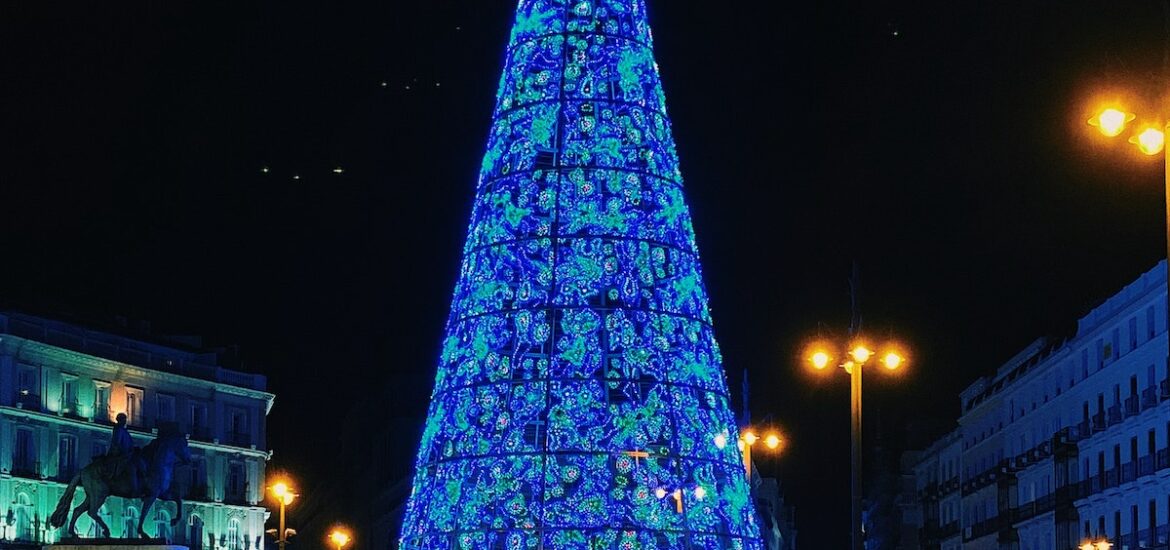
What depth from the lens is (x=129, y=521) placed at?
81.2 metres

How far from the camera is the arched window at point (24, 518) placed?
73.3 metres

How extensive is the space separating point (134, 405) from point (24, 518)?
9888 mm

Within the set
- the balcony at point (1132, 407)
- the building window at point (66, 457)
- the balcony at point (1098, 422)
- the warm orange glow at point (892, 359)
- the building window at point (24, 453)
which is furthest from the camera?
the building window at point (66, 457)

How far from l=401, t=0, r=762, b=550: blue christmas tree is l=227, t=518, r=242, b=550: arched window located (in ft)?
203

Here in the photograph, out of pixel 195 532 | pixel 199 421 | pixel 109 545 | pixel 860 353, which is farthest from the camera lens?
pixel 199 421

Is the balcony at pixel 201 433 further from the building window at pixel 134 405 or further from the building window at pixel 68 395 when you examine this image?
the building window at pixel 68 395

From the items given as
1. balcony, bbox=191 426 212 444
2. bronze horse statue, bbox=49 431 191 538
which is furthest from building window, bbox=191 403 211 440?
bronze horse statue, bbox=49 431 191 538

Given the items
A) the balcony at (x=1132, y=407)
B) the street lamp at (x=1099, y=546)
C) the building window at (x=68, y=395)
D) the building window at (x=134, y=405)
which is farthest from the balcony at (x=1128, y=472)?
the building window at (x=134, y=405)

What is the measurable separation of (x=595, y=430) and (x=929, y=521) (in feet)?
273

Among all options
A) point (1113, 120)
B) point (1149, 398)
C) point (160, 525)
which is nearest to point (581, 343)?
point (1113, 120)

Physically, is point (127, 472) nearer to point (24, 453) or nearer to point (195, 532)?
point (24, 453)

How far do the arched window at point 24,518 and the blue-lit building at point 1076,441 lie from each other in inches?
1400

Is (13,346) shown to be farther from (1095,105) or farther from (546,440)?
(1095,105)

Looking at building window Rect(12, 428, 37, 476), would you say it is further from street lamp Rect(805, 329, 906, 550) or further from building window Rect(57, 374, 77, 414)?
street lamp Rect(805, 329, 906, 550)
